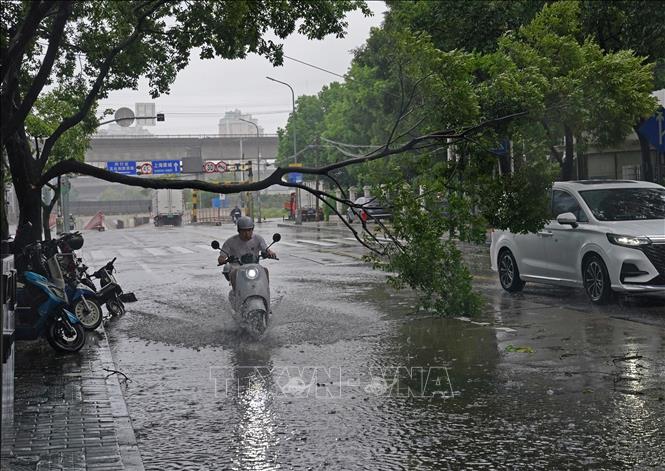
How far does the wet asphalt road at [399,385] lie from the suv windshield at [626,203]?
1.35m

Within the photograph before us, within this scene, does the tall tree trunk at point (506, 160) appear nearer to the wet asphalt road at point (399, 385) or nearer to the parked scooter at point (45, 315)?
the wet asphalt road at point (399, 385)

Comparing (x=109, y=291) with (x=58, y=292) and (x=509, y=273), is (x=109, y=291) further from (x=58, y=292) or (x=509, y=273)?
(x=509, y=273)

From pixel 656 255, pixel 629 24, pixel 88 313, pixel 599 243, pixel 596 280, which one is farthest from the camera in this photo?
pixel 629 24

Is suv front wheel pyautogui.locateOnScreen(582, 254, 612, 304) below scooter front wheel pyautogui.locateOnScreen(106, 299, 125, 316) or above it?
above

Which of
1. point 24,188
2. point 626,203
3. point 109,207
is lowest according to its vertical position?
point 626,203

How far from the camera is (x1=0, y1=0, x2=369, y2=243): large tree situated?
30.1 feet

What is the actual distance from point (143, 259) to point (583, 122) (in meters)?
20.1

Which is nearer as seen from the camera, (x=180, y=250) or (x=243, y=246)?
(x=243, y=246)

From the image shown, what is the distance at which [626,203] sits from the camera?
14.7 m

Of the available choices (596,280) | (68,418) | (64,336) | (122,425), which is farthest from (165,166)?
(122,425)

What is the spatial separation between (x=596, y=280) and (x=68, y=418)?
8983 mm

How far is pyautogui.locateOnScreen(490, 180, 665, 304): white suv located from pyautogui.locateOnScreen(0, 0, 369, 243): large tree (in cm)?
479

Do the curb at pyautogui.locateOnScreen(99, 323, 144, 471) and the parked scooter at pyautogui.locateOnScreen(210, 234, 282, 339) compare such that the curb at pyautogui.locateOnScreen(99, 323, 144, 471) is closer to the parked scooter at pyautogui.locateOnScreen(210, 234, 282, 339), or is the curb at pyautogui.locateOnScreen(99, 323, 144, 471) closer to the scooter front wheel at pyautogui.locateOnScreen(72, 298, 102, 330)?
the parked scooter at pyautogui.locateOnScreen(210, 234, 282, 339)

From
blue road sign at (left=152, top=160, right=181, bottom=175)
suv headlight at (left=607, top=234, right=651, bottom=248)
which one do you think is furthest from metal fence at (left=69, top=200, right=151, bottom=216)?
suv headlight at (left=607, top=234, right=651, bottom=248)
